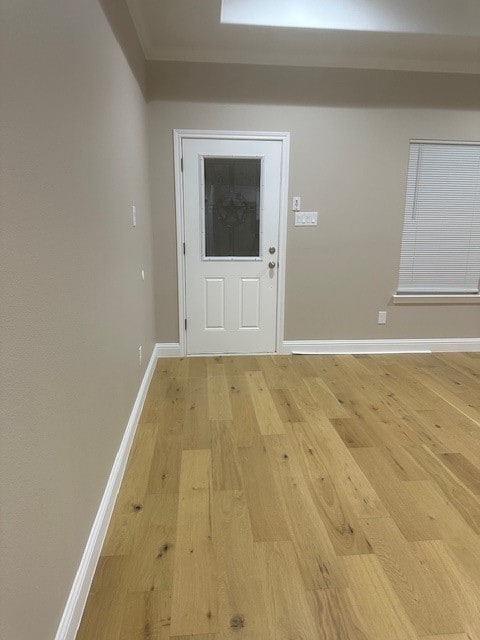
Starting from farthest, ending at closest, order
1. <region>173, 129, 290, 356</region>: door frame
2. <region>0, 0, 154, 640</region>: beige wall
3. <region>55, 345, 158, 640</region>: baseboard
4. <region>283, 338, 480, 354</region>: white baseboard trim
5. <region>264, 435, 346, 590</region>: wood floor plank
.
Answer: <region>283, 338, 480, 354</region>: white baseboard trim, <region>173, 129, 290, 356</region>: door frame, <region>264, 435, 346, 590</region>: wood floor plank, <region>55, 345, 158, 640</region>: baseboard, <region>0, 0, 154, 640</region>: beige wall

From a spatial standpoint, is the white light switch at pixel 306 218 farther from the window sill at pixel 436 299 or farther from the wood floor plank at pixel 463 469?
the wood floor plank at pixel 463 469

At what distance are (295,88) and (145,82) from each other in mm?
1247

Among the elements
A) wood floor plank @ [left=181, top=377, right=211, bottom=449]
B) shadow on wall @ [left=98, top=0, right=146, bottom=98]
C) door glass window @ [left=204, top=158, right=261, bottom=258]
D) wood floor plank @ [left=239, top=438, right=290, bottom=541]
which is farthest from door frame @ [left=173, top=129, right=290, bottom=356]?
wood floor plank @ [left=239, top=438, right=290, bottom=541]

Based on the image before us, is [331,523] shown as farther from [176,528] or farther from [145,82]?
[145,82]

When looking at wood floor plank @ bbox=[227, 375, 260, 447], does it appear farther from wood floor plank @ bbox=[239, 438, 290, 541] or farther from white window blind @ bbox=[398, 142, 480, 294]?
white window blind @ bbox=[398, 142, 480, 294]

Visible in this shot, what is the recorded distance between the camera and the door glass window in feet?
11.8

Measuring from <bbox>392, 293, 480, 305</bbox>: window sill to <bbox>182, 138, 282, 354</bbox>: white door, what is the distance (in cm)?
124

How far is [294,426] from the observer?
8.70ft

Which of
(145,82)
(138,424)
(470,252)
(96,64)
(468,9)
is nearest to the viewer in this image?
(96,64)

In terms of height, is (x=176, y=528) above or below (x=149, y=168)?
below

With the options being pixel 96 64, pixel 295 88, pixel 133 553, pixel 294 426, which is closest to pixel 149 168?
pixel 295 88

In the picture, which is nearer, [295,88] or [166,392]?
[166,392]

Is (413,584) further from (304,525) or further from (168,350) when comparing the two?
(168,350)

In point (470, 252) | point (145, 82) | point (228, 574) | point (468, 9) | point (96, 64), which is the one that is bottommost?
point (228, 574)
